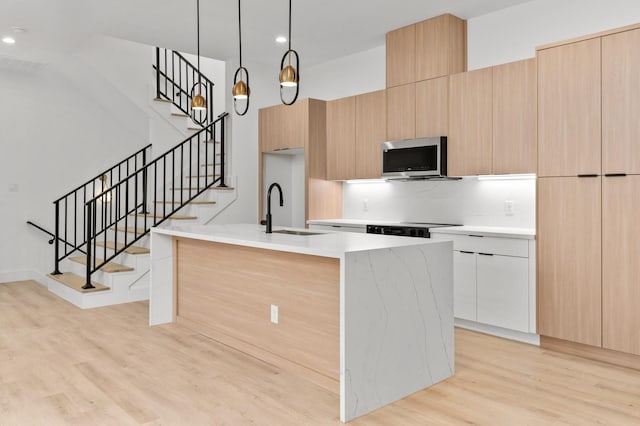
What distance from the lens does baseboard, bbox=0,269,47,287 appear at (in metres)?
6.47

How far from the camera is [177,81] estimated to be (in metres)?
7.82

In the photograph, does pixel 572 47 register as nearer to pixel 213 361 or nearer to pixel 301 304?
pixel 301 304

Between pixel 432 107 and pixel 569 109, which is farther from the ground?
pixel 432 107

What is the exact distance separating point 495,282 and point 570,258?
0.62 m

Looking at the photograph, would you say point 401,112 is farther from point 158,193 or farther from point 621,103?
point 158,193

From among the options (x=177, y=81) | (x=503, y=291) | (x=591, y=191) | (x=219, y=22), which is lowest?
(x=503, y=291)

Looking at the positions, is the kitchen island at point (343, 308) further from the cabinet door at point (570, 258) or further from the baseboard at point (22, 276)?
the baseboard at point (22, 276)

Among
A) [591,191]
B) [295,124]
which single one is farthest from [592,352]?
[295,124]

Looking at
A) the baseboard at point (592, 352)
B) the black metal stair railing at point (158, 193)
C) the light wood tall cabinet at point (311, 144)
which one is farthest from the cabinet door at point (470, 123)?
the black metal stair railing at point (158, 193)

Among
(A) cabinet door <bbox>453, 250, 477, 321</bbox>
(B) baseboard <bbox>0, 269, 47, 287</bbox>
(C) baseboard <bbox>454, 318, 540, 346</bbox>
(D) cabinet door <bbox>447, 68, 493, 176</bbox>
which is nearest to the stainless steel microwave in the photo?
(D) cabinet door <bbox>447, 68, 493, 176</bbox>

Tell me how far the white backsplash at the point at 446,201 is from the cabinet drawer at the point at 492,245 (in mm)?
553

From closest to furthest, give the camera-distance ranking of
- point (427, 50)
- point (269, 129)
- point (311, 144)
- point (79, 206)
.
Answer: point (427, 50)
point (311, 144)
point (269, 129)
point (79, 206)

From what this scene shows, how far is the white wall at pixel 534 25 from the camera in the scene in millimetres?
3805

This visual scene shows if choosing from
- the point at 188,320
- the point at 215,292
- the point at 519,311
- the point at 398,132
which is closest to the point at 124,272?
the point at 188,320
